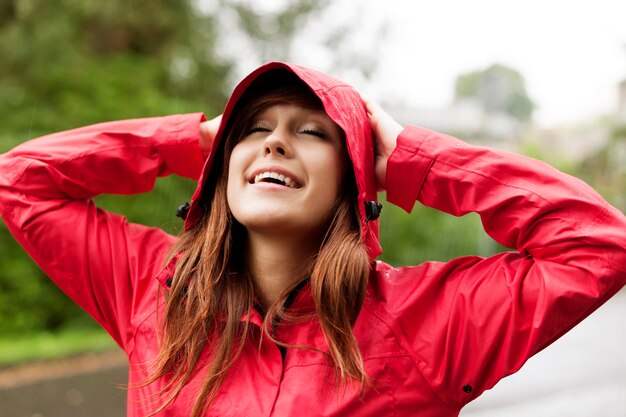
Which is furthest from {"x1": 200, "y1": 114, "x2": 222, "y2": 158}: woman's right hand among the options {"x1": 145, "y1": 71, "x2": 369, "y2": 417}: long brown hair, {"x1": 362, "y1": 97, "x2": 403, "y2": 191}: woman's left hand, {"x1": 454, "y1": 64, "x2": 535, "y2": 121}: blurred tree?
{"x1": 454, "y1": 64, "x2": 535, "y2": 121}: blurred tree

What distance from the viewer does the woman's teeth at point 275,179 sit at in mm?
2068

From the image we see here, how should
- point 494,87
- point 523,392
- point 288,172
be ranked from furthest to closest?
point 494,87, point 523,392, point 288,172

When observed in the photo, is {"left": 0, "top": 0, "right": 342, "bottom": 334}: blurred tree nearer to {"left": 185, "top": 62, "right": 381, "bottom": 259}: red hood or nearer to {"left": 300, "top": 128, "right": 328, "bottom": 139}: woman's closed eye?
{"left": 185, "top": 62, "right": 381, "bottom": 259}: red hood

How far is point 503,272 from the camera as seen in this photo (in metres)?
1.92

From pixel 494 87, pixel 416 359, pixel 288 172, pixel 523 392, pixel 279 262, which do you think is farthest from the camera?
pixel 494 87

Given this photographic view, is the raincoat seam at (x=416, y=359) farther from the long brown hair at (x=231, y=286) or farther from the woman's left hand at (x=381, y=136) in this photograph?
the woman's left hand at (x=381, y=136)

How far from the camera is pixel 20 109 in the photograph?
9.62 metres

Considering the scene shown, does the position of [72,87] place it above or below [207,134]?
below

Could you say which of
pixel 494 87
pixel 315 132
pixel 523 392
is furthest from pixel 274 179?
pixel 494 87

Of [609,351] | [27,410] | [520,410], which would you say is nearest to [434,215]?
[609,351]

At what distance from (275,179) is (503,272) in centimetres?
71

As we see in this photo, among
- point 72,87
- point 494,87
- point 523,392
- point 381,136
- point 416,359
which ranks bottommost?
point 523,392

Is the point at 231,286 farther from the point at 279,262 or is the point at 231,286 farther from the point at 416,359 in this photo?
the point at 416,359

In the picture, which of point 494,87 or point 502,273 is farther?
point 494,87
